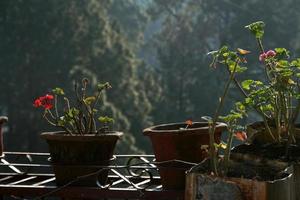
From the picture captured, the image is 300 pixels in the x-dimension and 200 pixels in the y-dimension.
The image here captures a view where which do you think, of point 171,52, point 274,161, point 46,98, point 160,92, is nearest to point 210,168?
point 274,161

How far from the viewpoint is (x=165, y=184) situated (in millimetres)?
1845

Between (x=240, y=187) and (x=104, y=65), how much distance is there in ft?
53.6

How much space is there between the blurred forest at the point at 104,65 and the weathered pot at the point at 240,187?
13.9m

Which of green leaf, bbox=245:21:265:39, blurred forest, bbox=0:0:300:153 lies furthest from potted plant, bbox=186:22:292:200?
blurred forest, bbox=0:0:300:153

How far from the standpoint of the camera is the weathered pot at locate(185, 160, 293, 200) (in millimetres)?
1201

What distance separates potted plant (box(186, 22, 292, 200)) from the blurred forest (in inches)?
542

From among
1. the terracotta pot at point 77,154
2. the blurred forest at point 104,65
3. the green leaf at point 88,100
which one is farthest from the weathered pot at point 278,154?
the blurred forest at point 104,65

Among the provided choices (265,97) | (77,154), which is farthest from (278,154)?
(77,154)

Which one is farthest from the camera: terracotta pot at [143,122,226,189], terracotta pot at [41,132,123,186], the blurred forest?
the blurred forest

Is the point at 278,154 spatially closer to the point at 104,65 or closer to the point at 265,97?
the point at 265,97

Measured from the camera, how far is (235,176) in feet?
4.29

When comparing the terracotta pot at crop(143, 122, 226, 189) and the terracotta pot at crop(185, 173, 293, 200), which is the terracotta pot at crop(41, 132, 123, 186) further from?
the terracotta pot at crop(185, 173, 293, 200)

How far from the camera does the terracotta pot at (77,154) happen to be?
1.92m

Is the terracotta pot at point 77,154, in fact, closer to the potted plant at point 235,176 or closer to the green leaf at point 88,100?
the green leaf at point 88,100
